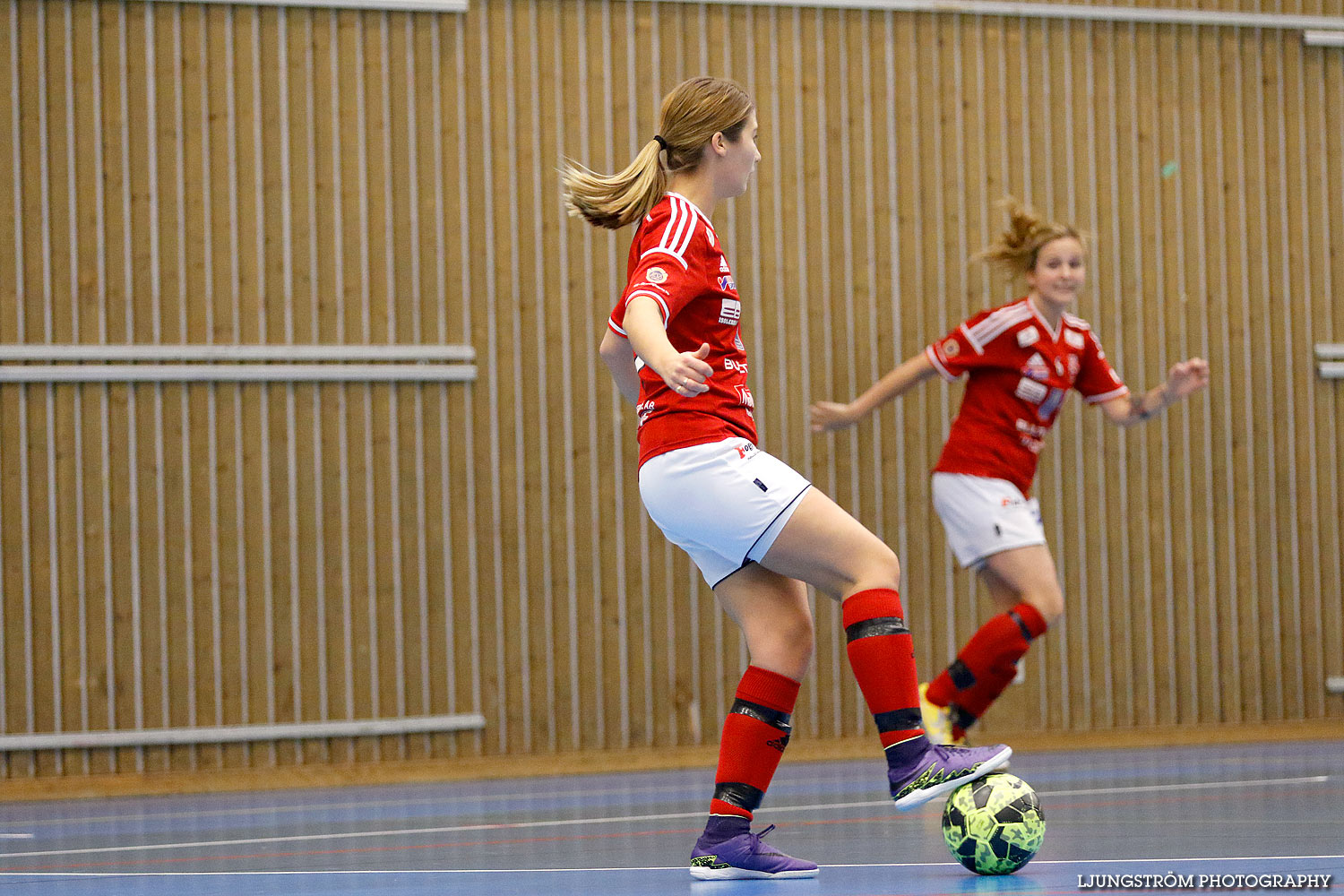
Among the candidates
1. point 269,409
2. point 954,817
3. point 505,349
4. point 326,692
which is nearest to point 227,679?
point 326,692

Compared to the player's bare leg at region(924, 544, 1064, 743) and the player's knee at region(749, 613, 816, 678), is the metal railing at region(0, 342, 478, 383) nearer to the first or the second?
the player's bare leg at region(924, 544, 1064, 743)

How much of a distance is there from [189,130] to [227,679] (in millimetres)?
2232

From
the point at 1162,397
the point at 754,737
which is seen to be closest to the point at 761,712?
the point at 754,737

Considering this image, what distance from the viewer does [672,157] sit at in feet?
10.1

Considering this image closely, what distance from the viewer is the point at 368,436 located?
6.11 meters

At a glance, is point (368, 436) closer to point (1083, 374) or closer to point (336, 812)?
point (336, 812)

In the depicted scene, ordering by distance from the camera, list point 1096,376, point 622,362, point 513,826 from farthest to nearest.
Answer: point 1096,376, point 513,826, point 622,362

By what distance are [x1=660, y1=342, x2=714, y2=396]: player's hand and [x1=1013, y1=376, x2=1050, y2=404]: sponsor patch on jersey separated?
300 centimetres

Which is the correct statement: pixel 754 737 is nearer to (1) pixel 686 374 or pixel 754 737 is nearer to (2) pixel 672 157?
(1) pixel 686 374

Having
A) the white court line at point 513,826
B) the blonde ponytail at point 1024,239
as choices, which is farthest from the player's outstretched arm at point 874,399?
the white court line at point 513,826

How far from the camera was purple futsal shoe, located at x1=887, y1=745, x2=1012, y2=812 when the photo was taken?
2658 mm

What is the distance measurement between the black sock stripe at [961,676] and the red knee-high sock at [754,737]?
2184mm

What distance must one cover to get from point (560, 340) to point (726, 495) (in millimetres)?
3623

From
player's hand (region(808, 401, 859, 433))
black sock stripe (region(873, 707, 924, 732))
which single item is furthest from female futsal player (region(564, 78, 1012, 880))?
player's hand (region(808, 401, 859, 433))
